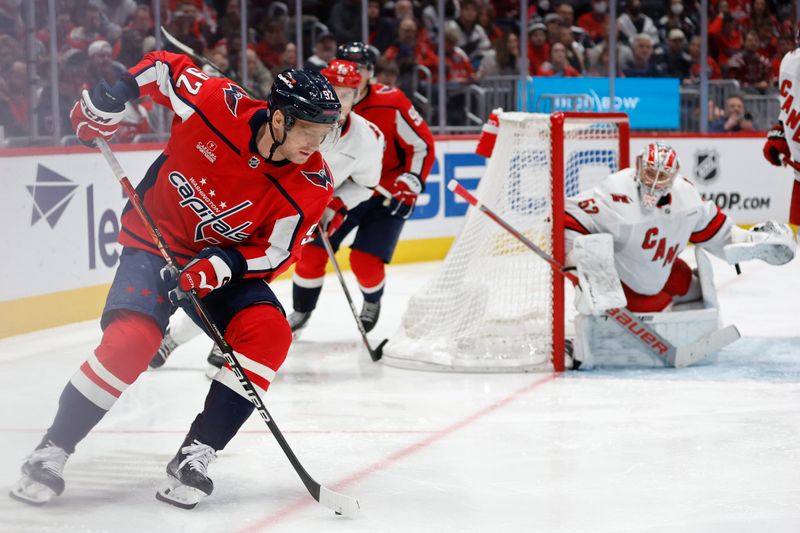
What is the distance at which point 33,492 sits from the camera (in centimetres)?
247

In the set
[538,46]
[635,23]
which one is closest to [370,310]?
[538,46]

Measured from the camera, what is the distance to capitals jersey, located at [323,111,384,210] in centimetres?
407

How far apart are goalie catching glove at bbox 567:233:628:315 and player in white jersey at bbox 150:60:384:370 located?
31.6 inches

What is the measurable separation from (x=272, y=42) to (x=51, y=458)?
15.4 ft

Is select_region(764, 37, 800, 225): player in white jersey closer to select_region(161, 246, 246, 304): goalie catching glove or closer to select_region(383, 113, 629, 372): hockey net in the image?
select_region(383, 113, 629, 372): hockey net

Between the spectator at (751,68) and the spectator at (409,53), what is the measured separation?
239 centimetres

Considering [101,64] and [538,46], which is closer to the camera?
[101,64]

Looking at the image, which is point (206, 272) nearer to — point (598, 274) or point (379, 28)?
point (598, 274)

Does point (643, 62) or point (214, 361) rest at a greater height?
point (643, 62)

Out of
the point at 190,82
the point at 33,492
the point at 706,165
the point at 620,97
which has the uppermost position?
the point at 190,82

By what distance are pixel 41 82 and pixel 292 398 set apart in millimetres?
2198

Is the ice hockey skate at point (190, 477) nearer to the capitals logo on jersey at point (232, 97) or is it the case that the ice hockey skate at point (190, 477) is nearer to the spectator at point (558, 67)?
the capitals logo on jersey at point (232, 97)

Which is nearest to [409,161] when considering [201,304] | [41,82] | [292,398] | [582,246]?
[582,246]

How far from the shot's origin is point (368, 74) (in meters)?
4.36
